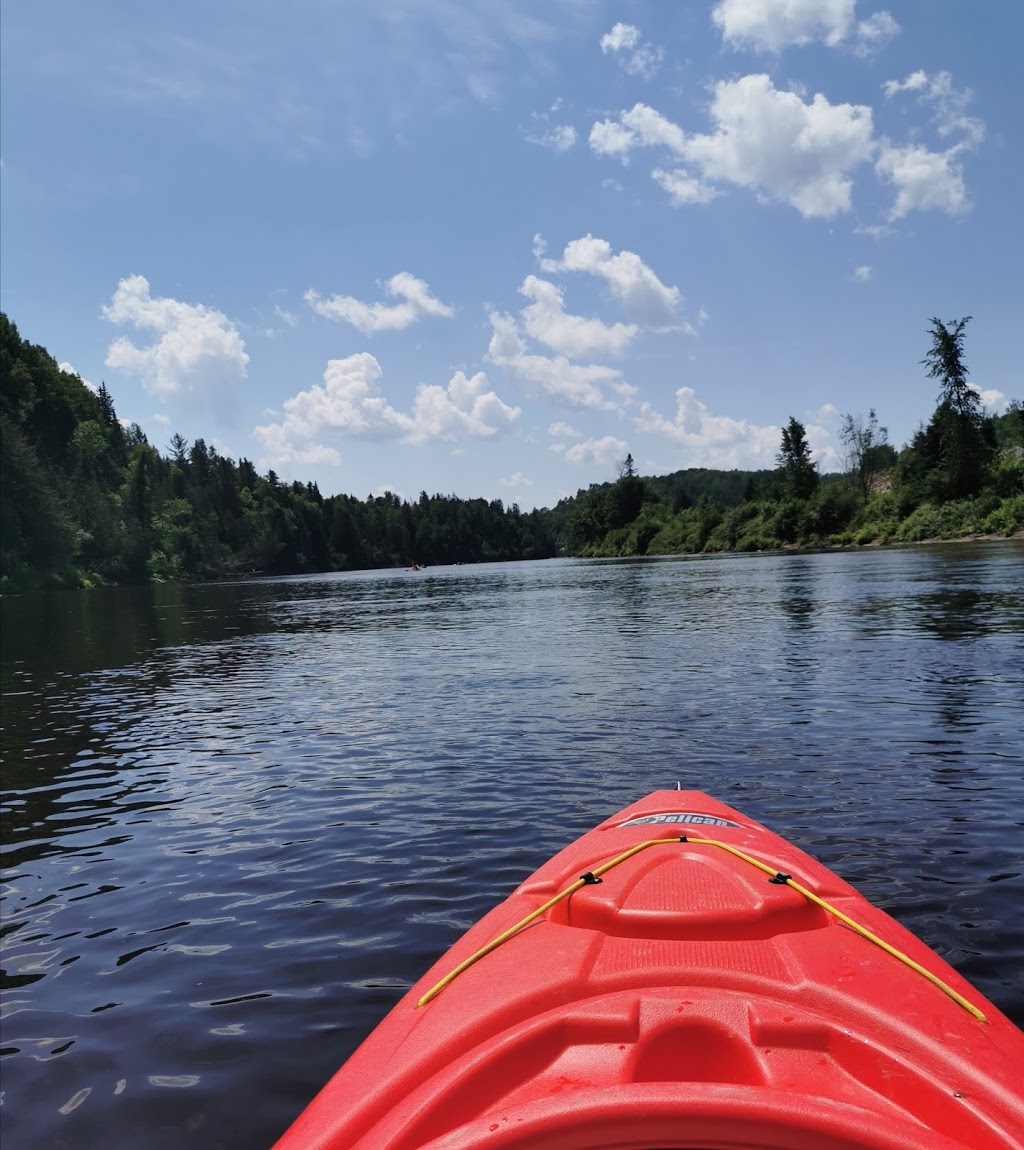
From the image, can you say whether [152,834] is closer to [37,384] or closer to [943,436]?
[943,436]

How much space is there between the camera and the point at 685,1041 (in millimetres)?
2736

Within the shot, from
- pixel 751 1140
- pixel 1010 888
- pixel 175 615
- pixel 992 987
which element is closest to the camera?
pixel 751 1140

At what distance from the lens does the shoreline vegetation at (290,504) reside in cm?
7806

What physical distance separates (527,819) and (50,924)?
4.12 meters

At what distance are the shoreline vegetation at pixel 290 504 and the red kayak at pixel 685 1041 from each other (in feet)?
237

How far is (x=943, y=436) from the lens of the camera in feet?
260

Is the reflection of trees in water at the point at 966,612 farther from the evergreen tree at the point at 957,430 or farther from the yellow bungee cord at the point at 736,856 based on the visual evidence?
the evergreen tree at the point at 957,430

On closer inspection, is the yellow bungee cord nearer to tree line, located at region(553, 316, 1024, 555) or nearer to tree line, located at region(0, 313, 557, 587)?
tree line, located at region(553, 316, 1024, 555)

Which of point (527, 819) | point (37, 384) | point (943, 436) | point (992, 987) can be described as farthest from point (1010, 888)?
point (37, 384)

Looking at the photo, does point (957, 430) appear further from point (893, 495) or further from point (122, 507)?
point (122, 507)

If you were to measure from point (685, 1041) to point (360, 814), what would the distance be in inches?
246

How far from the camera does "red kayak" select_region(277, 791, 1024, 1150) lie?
7.61 feet

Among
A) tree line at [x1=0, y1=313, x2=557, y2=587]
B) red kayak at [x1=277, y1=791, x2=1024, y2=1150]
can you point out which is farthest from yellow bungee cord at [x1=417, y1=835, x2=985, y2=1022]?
tree line at [x1=0, y1=313, x2=557, y2=587]

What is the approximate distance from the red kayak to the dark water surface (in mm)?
1565
